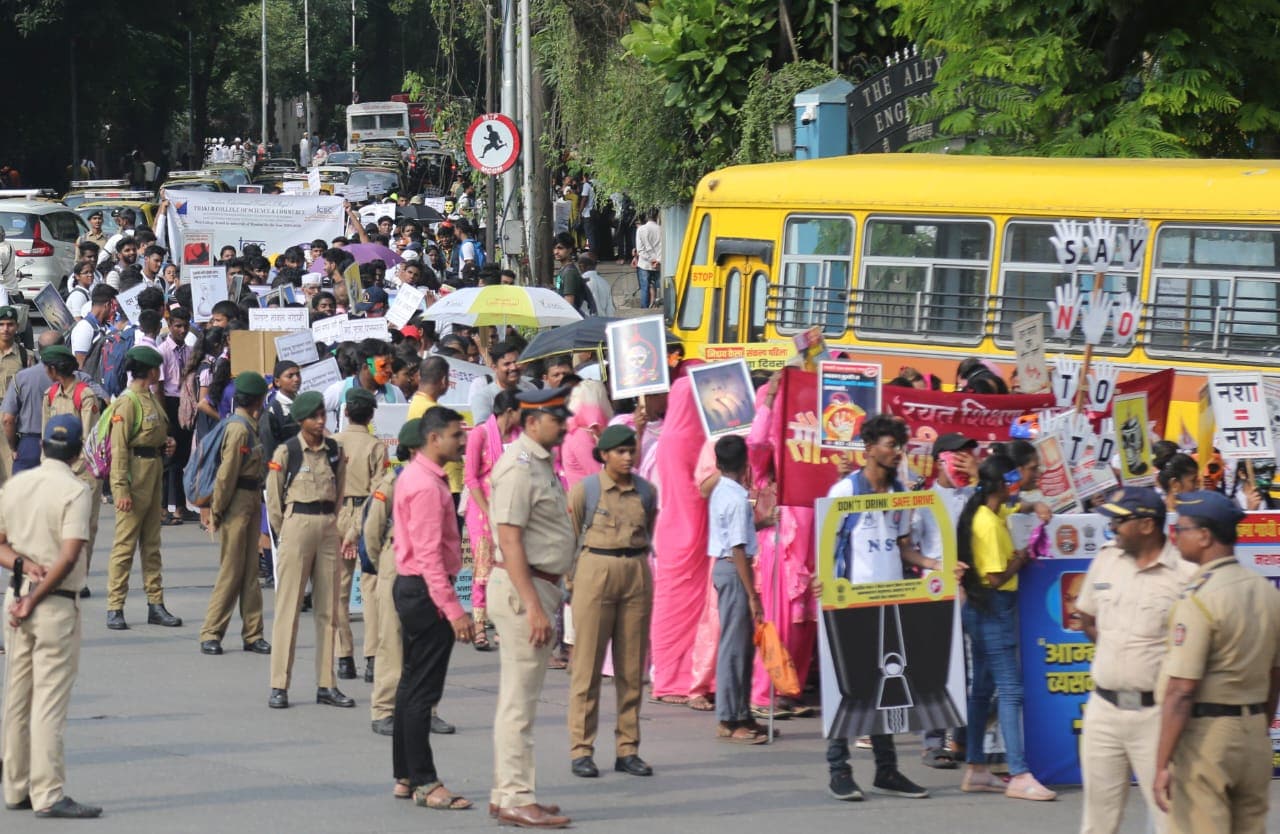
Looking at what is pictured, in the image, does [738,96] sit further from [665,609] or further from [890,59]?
[665,609]

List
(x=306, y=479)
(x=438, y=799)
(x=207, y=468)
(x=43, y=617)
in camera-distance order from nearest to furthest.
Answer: (x=43, y=617) → (x=438, y=799) → (x=306, y=479) → (x=207, y=468)

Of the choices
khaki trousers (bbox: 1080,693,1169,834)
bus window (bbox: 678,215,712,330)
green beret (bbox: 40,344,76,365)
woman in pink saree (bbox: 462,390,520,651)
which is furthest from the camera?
bus window (bbox: 678,215,712,330)

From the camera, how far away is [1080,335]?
1367cm

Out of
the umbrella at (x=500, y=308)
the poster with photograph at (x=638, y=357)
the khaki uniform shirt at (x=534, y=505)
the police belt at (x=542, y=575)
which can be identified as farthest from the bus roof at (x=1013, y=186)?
the police belt at (x=542, y=575)

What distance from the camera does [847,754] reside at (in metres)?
8.78

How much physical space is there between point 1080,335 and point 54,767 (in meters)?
8.18

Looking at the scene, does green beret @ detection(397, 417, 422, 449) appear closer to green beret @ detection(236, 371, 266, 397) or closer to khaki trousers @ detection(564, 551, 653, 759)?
khaki trousers @ detection(564, 551, 653, 759)

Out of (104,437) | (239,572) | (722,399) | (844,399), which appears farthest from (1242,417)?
(104,437)

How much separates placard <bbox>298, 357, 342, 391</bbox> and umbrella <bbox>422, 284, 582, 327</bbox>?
1.56 m

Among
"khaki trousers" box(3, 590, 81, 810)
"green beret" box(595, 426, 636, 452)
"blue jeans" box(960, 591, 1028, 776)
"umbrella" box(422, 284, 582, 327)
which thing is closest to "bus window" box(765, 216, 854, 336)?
"umbrella" box(422, 284, 582, 327)

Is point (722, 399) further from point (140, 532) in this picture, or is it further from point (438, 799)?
point (140, 532)

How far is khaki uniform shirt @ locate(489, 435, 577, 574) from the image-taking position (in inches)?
324

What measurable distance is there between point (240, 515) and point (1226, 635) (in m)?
7.13

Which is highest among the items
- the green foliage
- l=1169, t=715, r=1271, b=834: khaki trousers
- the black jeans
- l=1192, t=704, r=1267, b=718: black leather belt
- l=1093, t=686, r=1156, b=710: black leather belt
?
the green foliage
